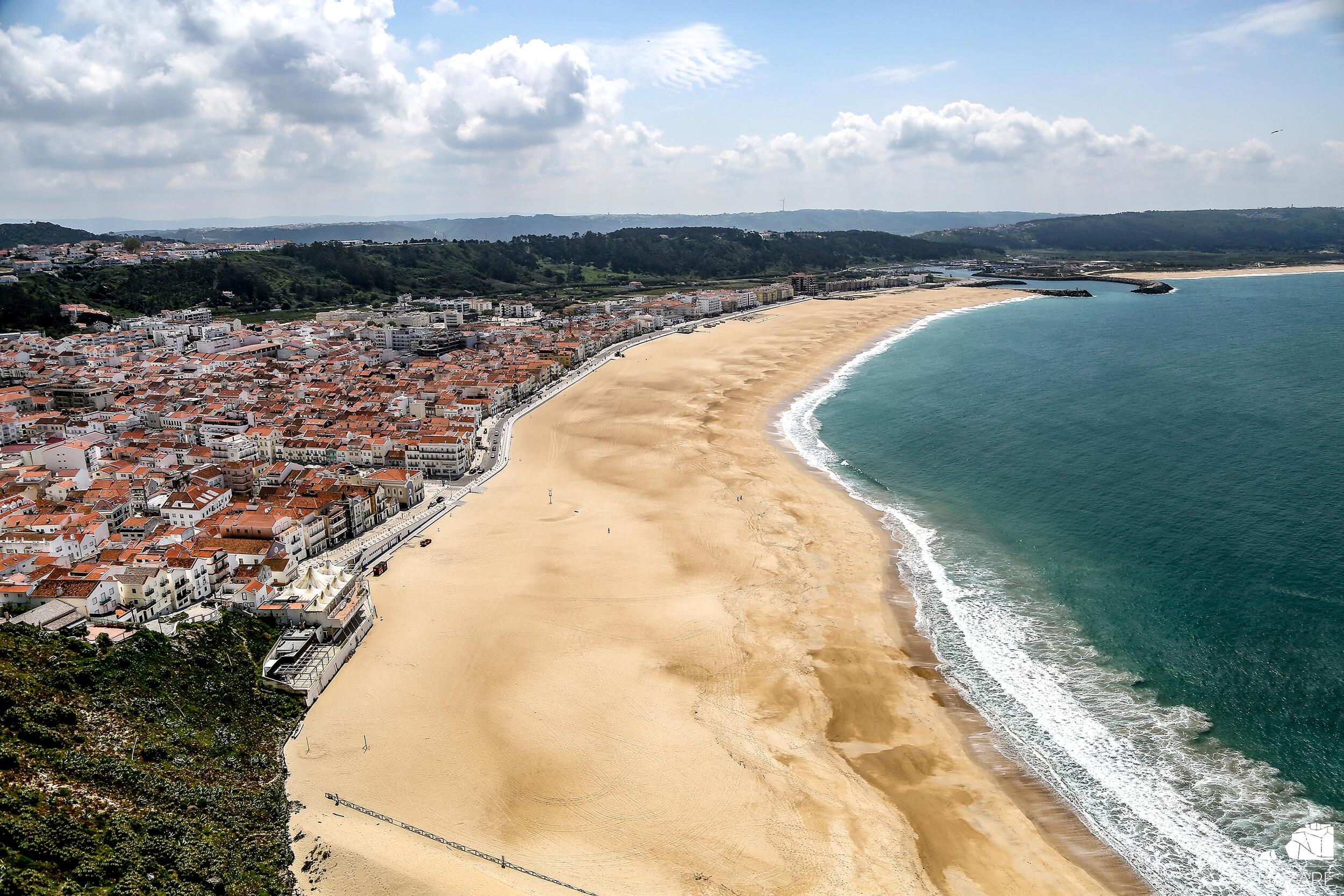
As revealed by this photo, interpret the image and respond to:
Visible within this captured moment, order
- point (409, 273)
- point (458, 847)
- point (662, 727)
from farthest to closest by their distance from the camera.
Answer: point (409, 273)
point (662, 727)
point (458, 847)

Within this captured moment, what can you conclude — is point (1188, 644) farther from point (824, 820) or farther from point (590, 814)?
point (590, 814)

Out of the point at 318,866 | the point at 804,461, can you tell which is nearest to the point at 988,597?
the point at 804,461

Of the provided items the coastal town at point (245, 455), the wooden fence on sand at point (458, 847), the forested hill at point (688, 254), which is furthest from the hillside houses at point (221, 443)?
the forested hill at point (688, 254)

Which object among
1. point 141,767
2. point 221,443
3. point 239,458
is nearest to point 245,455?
point 239,458

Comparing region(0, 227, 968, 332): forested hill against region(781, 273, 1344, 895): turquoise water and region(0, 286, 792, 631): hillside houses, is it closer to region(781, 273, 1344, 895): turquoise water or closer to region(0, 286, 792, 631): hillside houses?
region(0, 286, 792, 631): hillside houses

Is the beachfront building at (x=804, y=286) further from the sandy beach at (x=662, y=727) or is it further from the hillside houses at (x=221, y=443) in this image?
the sandy beach at (x=662, y=727)

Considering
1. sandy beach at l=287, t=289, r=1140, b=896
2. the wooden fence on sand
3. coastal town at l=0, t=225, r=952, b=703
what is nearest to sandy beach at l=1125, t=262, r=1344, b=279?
coastal town at l=0, t=225, r=952, b=703

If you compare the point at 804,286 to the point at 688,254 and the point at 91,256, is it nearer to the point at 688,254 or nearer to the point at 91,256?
the point at 688,254
